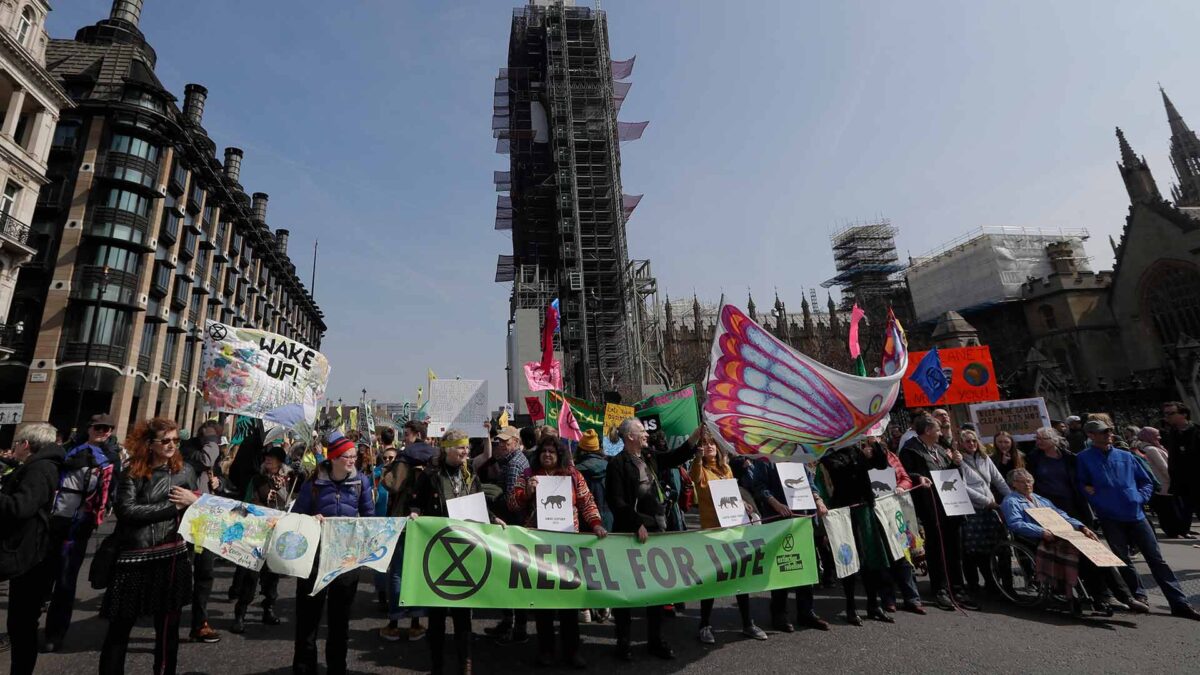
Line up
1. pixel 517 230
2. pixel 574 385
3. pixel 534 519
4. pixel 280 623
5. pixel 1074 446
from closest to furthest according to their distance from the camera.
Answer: pixel 534 519 → pixel 280 623 → pixel 1074 446 → pixel 574 385 → pixel 517 230

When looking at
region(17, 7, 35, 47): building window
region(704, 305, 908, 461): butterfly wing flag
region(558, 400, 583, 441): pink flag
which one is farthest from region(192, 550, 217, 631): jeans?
region(17, 7, 35, 47): building window

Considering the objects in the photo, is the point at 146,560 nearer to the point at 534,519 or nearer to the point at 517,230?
the point at 534,519

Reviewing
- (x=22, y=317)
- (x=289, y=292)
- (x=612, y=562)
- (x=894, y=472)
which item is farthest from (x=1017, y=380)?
(x=289, y=292)

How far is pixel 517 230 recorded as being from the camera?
48.0 metres

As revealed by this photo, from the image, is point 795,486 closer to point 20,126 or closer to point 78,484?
point 78,484

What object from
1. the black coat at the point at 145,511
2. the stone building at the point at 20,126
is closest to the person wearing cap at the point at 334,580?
the black coat at the point at 145,511

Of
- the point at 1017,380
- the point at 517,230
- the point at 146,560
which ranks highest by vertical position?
the point at 517,230

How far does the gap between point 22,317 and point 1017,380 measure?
177 feet

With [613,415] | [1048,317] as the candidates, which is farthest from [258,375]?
[1048,317]

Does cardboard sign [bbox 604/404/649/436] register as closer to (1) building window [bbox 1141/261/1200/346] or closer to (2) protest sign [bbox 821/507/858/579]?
(2) protest sign [bbox 821/507/858/579]

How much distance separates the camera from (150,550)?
3.87m

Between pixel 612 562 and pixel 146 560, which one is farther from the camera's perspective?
pixel 612 562

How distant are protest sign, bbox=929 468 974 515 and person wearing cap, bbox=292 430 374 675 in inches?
243

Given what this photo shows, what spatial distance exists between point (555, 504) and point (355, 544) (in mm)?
1644
